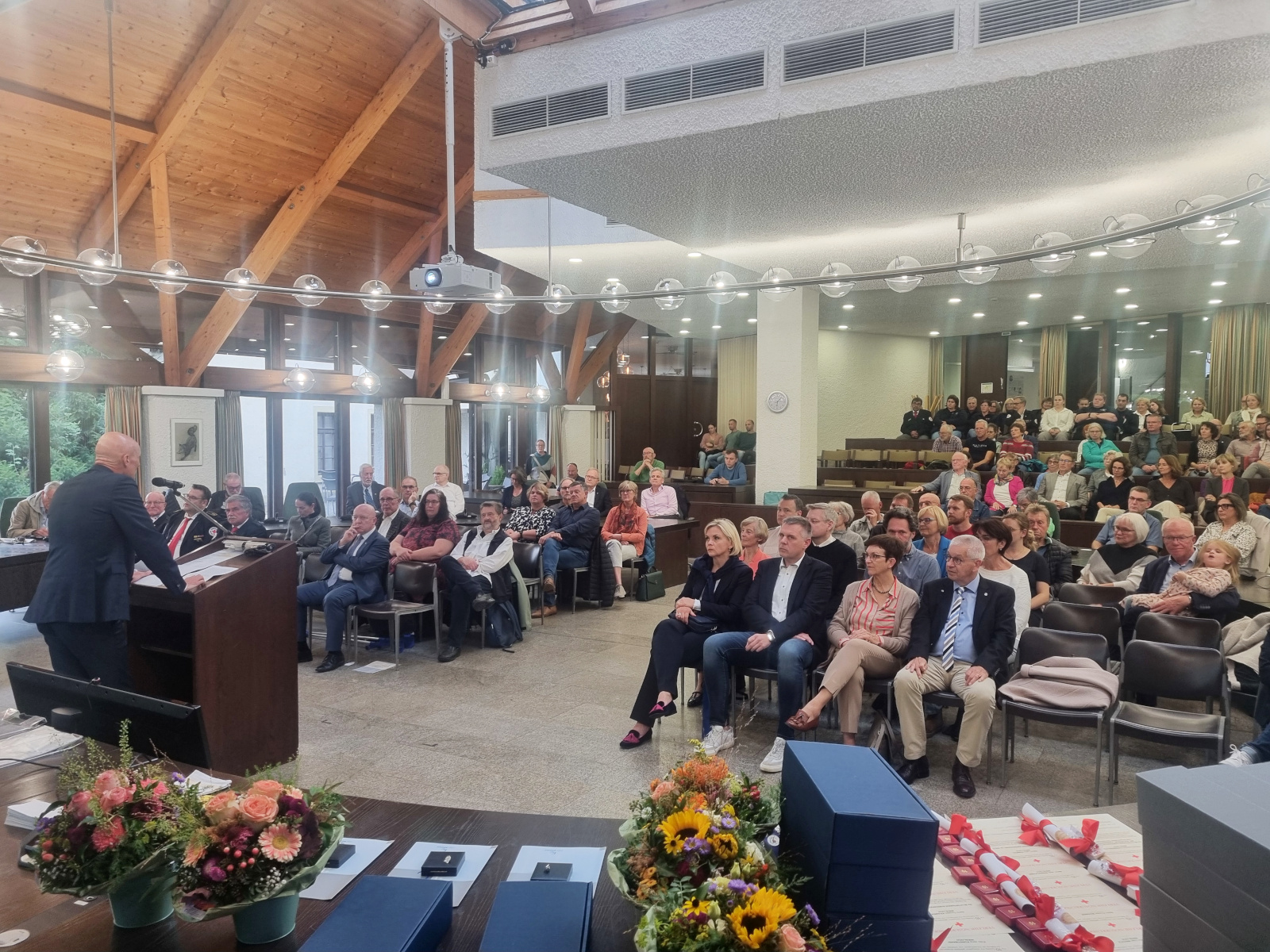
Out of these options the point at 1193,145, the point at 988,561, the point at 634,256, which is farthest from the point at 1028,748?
the point at 634,256

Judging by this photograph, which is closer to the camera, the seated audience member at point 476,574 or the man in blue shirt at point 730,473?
the seated audience member at point 476,574

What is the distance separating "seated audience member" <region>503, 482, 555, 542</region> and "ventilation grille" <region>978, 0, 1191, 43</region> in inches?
209

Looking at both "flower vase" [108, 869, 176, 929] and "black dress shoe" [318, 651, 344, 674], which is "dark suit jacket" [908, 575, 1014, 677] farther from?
"black dress shoe" [318, 651, 344, 674]

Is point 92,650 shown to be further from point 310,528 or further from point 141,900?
point 310,528

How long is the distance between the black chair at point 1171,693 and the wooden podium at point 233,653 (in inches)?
146

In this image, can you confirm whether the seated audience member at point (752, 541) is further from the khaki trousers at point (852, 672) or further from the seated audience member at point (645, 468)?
the seated audience member at point (645, 468)

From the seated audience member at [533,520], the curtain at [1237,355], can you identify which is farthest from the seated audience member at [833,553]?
the curtain at [1237,355]

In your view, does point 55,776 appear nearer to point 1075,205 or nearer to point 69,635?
point 69,635

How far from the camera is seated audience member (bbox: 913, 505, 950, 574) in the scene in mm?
5039

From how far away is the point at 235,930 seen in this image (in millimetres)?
1332

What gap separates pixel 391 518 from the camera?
22.7 feet

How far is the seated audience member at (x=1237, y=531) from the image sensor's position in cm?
533

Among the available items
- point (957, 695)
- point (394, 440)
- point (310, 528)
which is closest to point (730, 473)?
point (394, 440)

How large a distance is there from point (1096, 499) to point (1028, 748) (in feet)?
14.9
